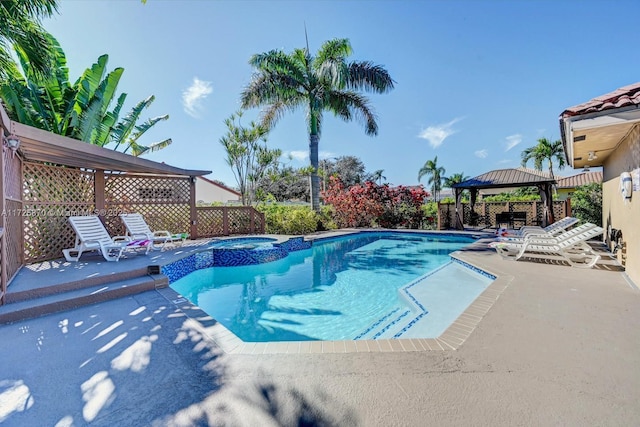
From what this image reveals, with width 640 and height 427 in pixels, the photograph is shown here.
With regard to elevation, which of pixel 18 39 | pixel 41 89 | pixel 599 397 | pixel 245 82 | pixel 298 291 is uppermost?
pixel 245 82

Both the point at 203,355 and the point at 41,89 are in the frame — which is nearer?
the point at 203,355

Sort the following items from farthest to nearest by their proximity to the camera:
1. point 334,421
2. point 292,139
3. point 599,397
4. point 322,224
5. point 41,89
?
point 292,139
point 322,224
point 41,89
point 599,397
point 334,421

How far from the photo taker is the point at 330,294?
22.4 feet

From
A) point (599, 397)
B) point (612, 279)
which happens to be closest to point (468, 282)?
point (612, 279)

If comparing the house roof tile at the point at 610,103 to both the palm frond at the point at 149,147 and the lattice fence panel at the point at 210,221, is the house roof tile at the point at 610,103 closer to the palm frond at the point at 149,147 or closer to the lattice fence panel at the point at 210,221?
the lattice fence panel at the point at 210,221

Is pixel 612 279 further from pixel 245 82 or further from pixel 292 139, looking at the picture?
pixel 292 139

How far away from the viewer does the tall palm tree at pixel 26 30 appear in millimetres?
5723

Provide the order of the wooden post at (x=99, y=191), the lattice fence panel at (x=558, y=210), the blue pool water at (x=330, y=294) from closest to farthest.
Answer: the blue pool water at (x=330, y=294) < the wooden post at (x=99, y=191) < the lattice fence panel at (x=558, y=210)

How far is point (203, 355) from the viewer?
9.89 ft

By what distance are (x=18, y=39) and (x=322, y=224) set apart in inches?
534

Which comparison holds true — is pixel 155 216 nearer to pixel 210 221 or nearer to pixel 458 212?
Answer: pixel 210 221

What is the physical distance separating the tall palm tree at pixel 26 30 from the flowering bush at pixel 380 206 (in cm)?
1415

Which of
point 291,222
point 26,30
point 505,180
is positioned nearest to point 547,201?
point 505,180

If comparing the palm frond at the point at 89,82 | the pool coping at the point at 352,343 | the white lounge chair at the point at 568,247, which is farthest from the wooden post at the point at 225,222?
the white lounge chair at the point at 568,247
